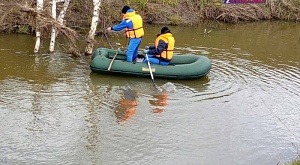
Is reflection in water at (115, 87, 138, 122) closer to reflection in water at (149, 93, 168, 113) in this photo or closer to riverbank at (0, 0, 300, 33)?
reflection in water at (149, 93, 168, 113)

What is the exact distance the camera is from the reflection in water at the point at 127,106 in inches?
Answer: 288

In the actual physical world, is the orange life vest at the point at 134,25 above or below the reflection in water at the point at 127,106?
above

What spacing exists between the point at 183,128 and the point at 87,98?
6.55 ft

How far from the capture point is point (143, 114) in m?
7.41

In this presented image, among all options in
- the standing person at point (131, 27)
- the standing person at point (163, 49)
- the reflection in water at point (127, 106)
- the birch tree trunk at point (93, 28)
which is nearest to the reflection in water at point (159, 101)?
the reflection in water at point (127, 106)

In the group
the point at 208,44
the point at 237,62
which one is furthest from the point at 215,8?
the point at 237,62

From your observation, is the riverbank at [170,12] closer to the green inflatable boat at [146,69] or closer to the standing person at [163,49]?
the green inflatable boat at [146,69]

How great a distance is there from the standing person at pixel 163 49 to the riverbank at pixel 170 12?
2877 millimetres

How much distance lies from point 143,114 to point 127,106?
455 mm

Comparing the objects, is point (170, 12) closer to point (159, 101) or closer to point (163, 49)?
point (163, 49)

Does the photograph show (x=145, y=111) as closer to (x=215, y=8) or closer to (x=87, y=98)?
(x=87, y=98)

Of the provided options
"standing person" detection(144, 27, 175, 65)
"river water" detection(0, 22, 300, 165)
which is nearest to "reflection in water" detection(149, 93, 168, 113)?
"river water" detection(0, 22, 300, 165)

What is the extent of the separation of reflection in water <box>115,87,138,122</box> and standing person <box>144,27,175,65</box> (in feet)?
3.69

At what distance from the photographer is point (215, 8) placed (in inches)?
705
